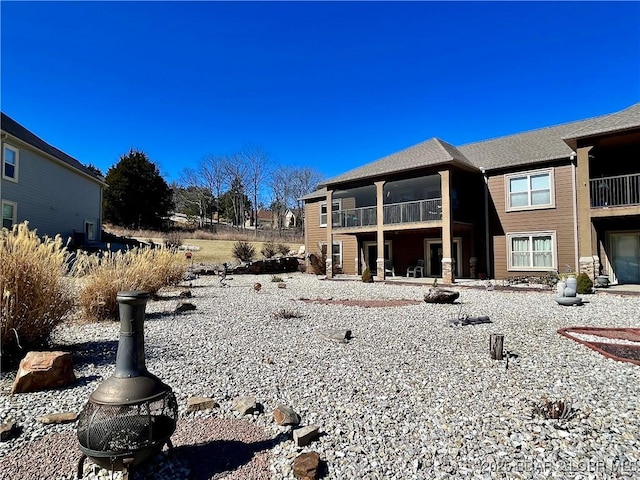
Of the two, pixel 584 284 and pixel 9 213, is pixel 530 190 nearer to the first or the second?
pixel 584 284

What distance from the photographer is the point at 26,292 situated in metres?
4.34

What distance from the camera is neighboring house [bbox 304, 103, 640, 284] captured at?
499 inches

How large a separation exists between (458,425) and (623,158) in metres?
15.5

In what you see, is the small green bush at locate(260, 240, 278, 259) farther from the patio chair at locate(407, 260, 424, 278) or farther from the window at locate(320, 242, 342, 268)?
the patio chair at locate(407, 260, 424, 278)

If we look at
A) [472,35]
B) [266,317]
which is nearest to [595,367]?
[266,317]

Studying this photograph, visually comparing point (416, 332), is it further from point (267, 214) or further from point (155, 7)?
point (267, 214)

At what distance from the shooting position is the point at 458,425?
304cm

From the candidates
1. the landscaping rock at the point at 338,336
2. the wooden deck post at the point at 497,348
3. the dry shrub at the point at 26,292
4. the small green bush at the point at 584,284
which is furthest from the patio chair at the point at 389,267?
the dry shrub at the point at 26,292

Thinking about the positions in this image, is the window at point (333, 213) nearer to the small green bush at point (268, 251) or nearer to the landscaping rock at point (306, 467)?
the small green bush at point (268, 251)

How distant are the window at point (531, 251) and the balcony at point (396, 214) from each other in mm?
3470

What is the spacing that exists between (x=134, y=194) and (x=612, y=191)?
34.3 meters

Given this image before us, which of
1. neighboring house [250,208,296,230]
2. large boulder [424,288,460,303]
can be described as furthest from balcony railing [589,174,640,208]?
neighboring house [250,208,296,230]

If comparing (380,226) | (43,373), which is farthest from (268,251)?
(43,373)

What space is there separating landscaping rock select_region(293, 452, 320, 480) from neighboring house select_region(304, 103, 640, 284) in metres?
13.6
